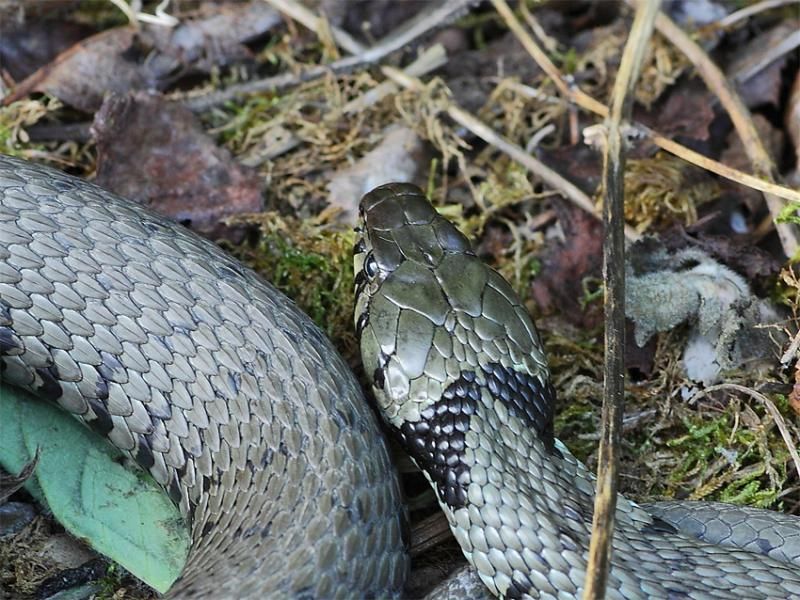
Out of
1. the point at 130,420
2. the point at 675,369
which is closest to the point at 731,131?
the point at 675,369

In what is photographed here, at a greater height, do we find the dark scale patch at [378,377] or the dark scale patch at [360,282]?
the dark scale patch at [360,282]

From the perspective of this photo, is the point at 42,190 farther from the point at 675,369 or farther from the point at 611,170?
the point at 675,369

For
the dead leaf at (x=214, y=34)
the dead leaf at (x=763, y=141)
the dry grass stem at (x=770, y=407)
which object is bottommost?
the dry grass stem at (x=770, y=407)

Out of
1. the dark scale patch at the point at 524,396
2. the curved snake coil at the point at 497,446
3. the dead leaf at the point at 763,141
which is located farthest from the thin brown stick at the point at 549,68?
the dark scale patch at the point at 524,396

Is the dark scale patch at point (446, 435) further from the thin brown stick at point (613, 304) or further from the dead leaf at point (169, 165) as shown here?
the dead leaf at point (169, 165)

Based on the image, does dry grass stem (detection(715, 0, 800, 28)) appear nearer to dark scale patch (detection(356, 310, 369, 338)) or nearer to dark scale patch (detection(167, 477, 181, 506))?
dark scale patch (detection(356, 310, 369, 338))

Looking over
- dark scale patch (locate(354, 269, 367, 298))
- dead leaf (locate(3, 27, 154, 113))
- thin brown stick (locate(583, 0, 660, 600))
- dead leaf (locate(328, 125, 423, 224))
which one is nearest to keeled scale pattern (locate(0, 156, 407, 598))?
dark scale patch (locate(354, 269, 367, 298))
